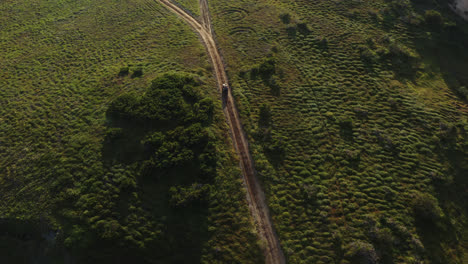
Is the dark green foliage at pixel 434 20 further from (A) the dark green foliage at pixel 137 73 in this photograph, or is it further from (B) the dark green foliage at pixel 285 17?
(A) the dark green foliage at pixel 137 73

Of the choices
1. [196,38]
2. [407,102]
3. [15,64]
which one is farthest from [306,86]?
[15,64]

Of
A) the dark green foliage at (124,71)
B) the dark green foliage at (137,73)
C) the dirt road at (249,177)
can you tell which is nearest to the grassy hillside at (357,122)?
the dirt road at (249,177)

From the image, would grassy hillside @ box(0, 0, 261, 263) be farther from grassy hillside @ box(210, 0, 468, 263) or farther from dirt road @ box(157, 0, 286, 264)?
grassy hillside @ box(210, 0, 468, 263)

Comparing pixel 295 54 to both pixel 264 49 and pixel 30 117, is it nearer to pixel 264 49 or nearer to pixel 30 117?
pixel 264 49

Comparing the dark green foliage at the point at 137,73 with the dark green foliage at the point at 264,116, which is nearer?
the dark green foliage at the point at 264,116

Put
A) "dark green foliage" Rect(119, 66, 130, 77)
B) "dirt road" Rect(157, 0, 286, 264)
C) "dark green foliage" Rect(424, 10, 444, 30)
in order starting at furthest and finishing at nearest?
"dark green foliage" Rect(424, 10, 444, 30), "dark green foliage" Rect(119, 66, 130, 77), "dirt road" Rect(157, 0, 286, 264)

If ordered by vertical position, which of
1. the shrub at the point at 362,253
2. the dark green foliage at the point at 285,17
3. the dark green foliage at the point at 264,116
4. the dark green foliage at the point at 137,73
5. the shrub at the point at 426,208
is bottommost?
the shrub at the point at 362,253

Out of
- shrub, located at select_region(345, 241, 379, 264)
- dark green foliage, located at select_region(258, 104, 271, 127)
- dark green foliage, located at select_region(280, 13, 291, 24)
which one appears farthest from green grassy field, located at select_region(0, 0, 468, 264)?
dark green foliage, located at select_region(280, 13, 291, 24)
